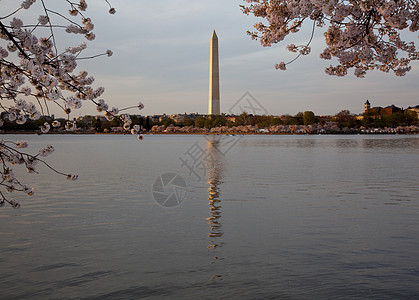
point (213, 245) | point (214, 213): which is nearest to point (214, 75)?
point (214, 213)

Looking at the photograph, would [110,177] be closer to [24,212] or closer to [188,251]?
[24,212]

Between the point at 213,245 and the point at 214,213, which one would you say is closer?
the point at 213,245

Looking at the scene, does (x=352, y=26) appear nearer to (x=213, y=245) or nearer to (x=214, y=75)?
(x=213, y=245)

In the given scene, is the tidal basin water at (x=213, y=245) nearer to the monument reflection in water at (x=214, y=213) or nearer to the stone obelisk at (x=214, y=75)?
the monument reflection in water at (x=214, y=213)

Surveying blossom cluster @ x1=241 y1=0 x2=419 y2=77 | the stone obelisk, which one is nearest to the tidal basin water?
blossom cluster @ x1=241 y1=0 x2=419 y2=77

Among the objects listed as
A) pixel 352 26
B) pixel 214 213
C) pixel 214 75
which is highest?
pixel 214 75

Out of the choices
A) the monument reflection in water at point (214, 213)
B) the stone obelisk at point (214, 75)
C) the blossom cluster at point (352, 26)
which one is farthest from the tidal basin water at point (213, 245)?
the stone obelisk at point (214, 75)

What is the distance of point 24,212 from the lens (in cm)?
1563

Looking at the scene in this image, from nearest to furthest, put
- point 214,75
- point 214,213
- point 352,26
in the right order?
point 352,26
point 214,213
point 214,75

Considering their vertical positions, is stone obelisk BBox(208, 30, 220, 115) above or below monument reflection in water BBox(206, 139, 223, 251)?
above

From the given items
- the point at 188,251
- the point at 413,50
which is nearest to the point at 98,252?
the point at 188,251

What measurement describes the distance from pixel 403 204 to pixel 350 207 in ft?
7.05

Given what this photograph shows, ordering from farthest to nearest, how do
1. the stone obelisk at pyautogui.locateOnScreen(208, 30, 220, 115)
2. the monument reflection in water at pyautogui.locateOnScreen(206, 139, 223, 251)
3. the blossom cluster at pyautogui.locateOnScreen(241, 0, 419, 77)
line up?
the stone obelisk at pyautogui.locateOnScreen(208, 30, 220, 115), the monument reflection in water at pyautogui.locateOnScreen(206, 139, 223, 251), the blossom cluster at pyautogui.locateOnScreen(241, 0, 419, 77)

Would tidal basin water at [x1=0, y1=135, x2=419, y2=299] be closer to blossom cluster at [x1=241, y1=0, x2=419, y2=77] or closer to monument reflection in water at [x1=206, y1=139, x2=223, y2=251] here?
monument reflection in water at [x1=206, y1=139, x2=223, y2=251]
